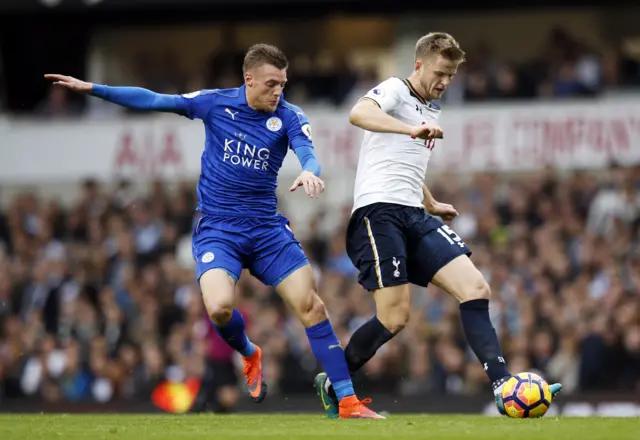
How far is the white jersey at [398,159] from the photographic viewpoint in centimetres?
944

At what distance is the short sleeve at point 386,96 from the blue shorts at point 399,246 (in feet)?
2.42

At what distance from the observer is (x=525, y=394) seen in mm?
8789

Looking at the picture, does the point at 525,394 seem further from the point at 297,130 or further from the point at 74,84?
the point at 74,84

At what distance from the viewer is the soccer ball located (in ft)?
28.8

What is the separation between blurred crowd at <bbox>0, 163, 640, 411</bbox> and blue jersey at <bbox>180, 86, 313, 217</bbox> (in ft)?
15.2

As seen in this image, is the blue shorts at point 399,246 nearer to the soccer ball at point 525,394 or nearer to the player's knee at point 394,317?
the player's knee at point 394,317

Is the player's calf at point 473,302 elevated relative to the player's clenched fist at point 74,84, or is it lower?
lower

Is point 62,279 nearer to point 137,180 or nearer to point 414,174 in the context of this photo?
point 137,180

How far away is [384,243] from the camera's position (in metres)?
9.33

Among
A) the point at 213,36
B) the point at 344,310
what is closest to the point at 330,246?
the point at 344,310

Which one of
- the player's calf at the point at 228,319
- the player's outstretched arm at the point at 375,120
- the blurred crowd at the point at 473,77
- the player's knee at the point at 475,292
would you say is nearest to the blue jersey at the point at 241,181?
the player's calf at the point at 228,319

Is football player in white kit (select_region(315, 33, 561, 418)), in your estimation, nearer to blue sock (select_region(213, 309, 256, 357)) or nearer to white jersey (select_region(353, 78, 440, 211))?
white jersey (select_region(353, 78, 440, 211))

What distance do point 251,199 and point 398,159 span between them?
45.7 inches

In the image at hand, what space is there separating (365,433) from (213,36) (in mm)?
16730
